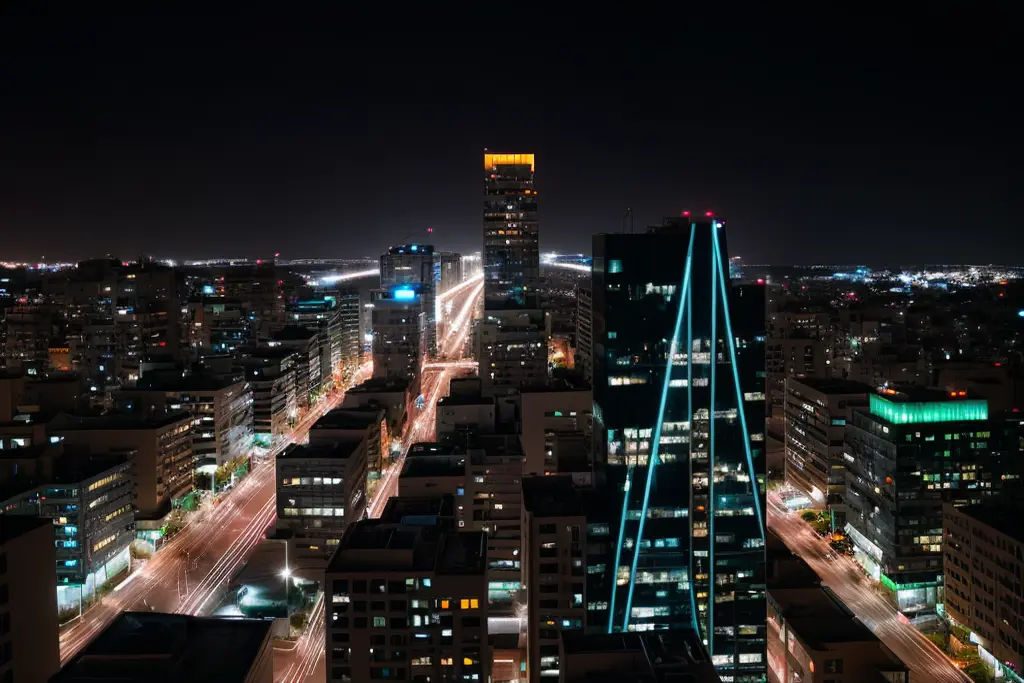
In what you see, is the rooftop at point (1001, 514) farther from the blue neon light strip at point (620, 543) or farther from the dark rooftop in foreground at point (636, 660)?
the dark rooftop in foreground at point (636, 660)

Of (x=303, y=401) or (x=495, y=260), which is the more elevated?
(x=495, y=260)

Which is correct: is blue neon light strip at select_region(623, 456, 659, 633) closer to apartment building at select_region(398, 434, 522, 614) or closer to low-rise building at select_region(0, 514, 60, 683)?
apartment building at select_region(398, 434, 522, 614)

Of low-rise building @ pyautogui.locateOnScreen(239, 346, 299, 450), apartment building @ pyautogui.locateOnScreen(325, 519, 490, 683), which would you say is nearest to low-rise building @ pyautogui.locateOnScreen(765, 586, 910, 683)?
apartment building @ pyautogui.locateOnScreen(325, 519, 490, 683)

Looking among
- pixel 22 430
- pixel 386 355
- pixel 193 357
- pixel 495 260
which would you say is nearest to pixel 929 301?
pixel 495 260

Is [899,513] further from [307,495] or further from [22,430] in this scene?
[22,430]

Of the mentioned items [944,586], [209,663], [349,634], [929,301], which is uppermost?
[929,301]

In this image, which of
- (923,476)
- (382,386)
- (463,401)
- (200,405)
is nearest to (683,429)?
(923,476)
